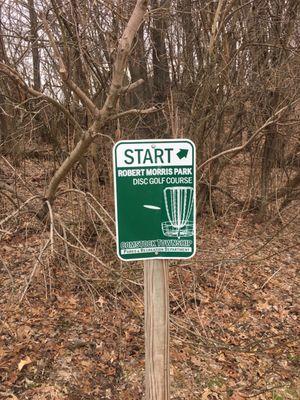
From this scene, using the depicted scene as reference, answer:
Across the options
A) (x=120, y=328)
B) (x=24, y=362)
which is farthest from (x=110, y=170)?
(x=24, y=362)

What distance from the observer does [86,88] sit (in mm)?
6039

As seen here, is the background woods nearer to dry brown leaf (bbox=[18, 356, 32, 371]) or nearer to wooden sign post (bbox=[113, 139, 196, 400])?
dry brown leaf (bbox=[18, 356, 32, 371])

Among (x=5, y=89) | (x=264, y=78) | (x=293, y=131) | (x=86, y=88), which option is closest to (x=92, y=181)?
(x=86, y=88)

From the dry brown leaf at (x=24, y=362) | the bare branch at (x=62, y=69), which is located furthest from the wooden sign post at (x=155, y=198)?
the dry brown leaf at (x=24, y=362)

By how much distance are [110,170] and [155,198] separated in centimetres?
353

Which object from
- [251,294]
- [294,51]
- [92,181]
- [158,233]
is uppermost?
[294,51]

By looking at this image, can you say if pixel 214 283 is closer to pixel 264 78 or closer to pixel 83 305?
pixel 83 305

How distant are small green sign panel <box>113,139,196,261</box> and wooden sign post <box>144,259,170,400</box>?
0.53ft

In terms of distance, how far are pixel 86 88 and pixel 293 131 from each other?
4.06m

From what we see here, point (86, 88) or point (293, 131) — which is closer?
point (86, 88)

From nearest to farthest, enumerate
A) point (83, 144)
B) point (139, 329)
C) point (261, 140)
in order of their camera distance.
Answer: point (83, 144)
point (139, 329)
point (261, 140)

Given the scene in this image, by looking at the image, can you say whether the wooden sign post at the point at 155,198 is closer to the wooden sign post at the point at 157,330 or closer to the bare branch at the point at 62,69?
the wooden sign post at the point at 157,330

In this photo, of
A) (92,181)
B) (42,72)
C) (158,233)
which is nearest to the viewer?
(158,233)

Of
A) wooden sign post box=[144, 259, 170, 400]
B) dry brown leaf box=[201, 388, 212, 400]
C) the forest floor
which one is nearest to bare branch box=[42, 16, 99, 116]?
the forest floor
